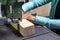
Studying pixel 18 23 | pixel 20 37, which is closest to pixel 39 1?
pixel 18 23

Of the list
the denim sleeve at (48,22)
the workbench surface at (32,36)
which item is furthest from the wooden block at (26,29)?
the denim sleeve at (48,22)

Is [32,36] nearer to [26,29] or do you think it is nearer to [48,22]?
[26,29]

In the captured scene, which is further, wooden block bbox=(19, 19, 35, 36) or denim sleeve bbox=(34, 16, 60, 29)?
denim sleeve bbox=(34, 16, 60, 29)

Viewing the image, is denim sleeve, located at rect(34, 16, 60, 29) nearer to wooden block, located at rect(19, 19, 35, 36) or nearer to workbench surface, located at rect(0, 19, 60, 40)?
workbench surface, located at rect(0, 19, 60, 40)

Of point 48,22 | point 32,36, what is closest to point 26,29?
point 32,36

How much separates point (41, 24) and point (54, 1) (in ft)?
1.35

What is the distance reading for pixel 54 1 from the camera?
140cm

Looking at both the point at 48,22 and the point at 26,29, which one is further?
the point at 48,22

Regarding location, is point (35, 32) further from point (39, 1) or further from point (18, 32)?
point (39, 1)

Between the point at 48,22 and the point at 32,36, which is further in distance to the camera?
the point at 48,22

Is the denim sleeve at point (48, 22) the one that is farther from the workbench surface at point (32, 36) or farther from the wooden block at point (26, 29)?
the wooden block at point (26, 29)

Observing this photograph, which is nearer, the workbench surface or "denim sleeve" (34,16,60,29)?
the workbench surface

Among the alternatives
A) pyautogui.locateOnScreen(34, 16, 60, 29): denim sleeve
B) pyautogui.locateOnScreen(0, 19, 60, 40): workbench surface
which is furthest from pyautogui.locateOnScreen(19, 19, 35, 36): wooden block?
pyautogui.locateOnScreen(34, 16, 60, 29): denim sleeve

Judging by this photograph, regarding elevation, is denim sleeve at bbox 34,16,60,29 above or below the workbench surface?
above
